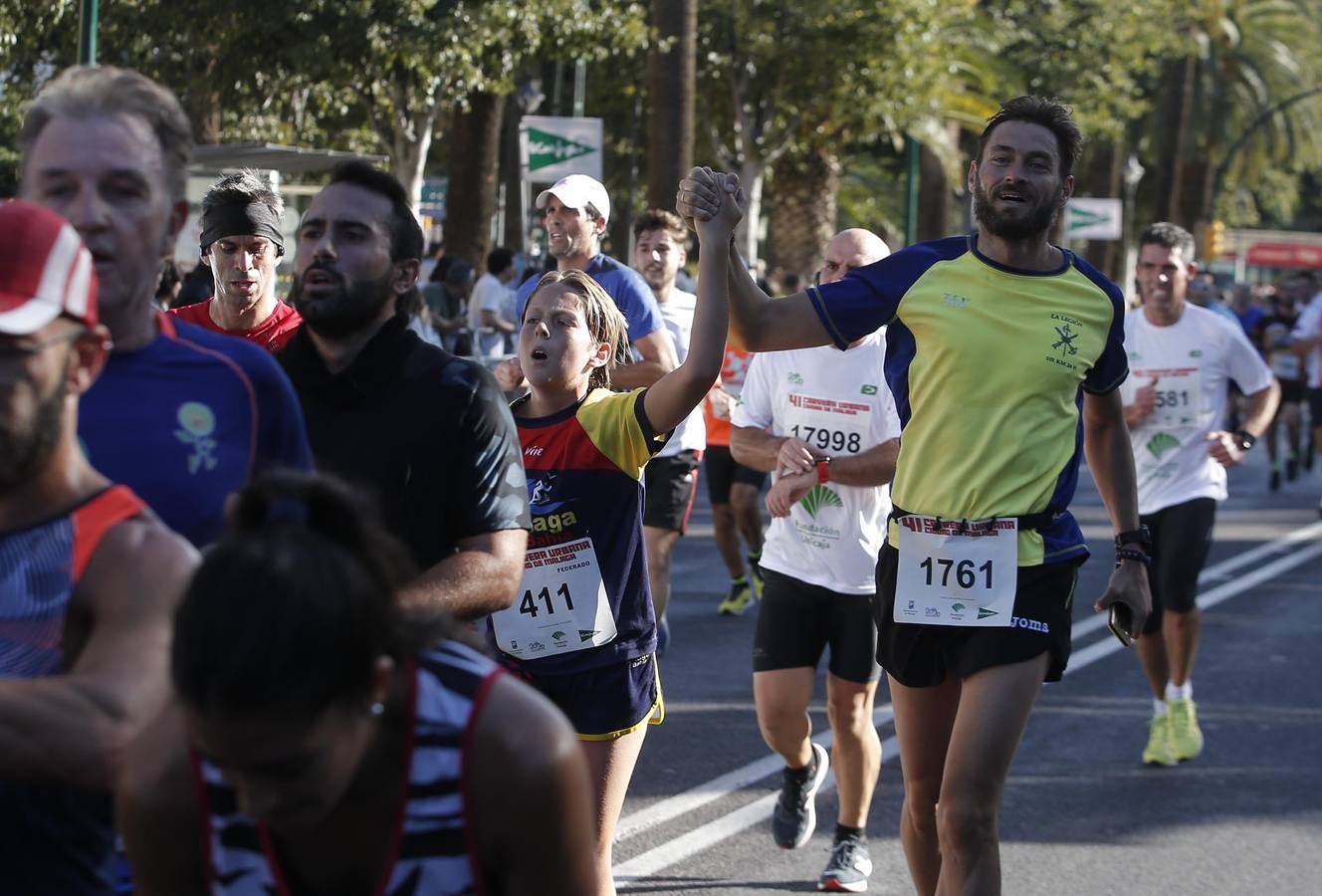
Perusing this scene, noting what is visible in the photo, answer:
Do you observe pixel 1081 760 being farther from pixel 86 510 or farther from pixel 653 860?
pixel 86 510

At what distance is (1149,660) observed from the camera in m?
7.73

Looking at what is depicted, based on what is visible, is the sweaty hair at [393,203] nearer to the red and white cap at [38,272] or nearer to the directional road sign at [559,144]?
the red and white cap at [38,272]

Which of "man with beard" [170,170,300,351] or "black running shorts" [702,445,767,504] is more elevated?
"man with beard" [170,170,300,351]

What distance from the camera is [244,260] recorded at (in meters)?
5.37

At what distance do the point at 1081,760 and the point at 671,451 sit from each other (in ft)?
8.55

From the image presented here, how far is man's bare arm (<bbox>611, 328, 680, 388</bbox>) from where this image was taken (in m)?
7.52

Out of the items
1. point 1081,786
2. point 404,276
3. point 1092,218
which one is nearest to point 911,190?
point 1092,218

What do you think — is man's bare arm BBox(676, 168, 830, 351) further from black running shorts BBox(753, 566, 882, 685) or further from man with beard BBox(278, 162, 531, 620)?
black running shorts BBox(753, 566, 882, 685)

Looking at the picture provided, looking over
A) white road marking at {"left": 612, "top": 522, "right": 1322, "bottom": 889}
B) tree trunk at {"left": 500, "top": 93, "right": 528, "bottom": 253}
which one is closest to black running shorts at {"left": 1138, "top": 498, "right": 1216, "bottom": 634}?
white road marking at {"left": 612, "top": 522, "right": 1322, "bottom": 889}

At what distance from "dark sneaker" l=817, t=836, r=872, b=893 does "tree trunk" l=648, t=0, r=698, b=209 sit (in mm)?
12492

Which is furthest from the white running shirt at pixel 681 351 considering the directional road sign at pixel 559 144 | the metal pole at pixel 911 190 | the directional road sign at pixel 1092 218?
the metal pole at pixel 911 190

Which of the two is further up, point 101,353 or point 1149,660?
point 101,353

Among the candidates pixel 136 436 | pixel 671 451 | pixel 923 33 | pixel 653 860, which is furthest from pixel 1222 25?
pixel 136 436

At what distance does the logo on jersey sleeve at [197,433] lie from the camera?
8.83 feet
